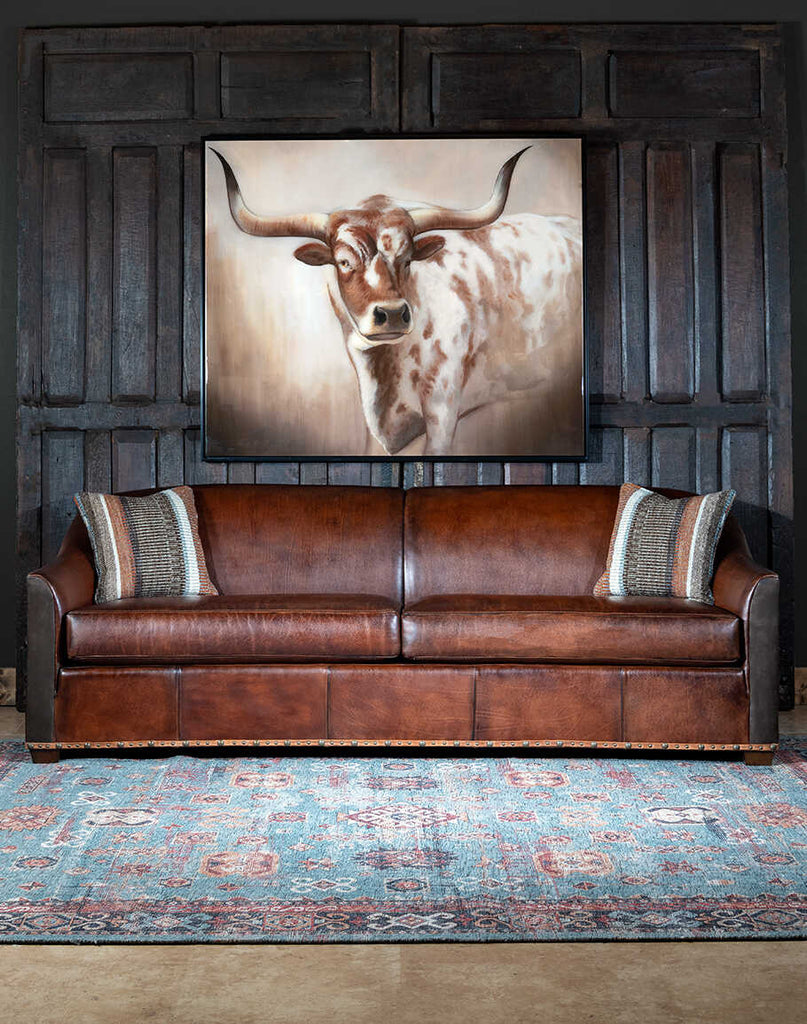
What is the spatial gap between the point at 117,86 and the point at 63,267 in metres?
0.76

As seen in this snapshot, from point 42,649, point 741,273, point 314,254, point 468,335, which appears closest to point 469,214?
point 468,335

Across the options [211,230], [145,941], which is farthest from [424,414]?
[145,941]

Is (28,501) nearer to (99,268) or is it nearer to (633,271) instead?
(99,268)

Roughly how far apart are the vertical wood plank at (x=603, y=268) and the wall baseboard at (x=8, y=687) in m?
2.64

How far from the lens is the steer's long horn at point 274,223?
4582 mm

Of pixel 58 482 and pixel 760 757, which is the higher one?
pixel 58 482

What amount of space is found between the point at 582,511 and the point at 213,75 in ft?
7.52

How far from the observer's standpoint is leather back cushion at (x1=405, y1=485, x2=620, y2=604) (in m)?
4.20

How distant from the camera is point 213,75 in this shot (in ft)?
15.0

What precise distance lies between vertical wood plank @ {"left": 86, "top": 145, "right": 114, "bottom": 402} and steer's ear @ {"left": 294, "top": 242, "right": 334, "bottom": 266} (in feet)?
2.52

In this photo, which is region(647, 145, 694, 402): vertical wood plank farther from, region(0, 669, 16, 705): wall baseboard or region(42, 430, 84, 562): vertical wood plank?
region(0, 669, 16, 705): wall baseboard

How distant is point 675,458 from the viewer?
15.0 ft

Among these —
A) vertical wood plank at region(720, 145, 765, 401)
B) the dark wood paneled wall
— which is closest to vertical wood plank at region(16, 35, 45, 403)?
the dark wood paneled wall

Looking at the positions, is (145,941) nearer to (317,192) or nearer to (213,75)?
(317,192)
